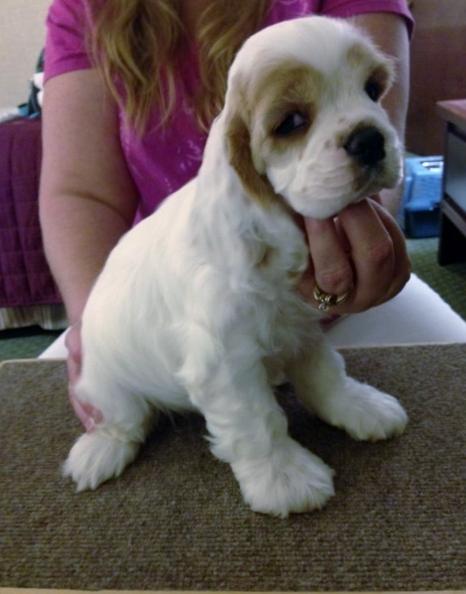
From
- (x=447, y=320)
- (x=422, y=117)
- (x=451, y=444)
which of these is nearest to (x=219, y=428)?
(x=451, y=444)

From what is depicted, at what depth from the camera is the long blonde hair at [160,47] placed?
45.3 inches

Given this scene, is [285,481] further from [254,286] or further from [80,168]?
→ [80,168]

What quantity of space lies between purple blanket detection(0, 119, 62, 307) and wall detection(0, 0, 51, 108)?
1.90m

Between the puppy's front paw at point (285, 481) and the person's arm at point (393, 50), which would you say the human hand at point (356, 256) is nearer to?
the puppy's front paw at point (285, 481)

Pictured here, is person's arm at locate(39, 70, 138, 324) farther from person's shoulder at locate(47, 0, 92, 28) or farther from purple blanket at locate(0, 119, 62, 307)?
purple blanket at locate(0, 119, 62, 307)

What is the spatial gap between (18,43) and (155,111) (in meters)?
3.25

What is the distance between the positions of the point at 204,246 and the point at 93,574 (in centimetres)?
39

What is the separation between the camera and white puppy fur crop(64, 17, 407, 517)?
63cm

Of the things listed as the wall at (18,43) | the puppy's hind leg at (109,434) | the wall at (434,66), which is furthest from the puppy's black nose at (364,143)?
the wall at (18,43)

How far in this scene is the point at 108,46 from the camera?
1.16 meters

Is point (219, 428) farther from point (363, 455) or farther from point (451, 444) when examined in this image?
point (451, 444)

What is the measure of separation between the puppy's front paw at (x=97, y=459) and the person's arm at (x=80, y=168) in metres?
0.43

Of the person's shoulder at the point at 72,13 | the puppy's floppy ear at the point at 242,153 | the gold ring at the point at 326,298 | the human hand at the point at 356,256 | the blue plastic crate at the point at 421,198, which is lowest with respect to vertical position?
the blue plastic crate at the point at 421,198

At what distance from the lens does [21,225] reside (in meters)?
2.24
